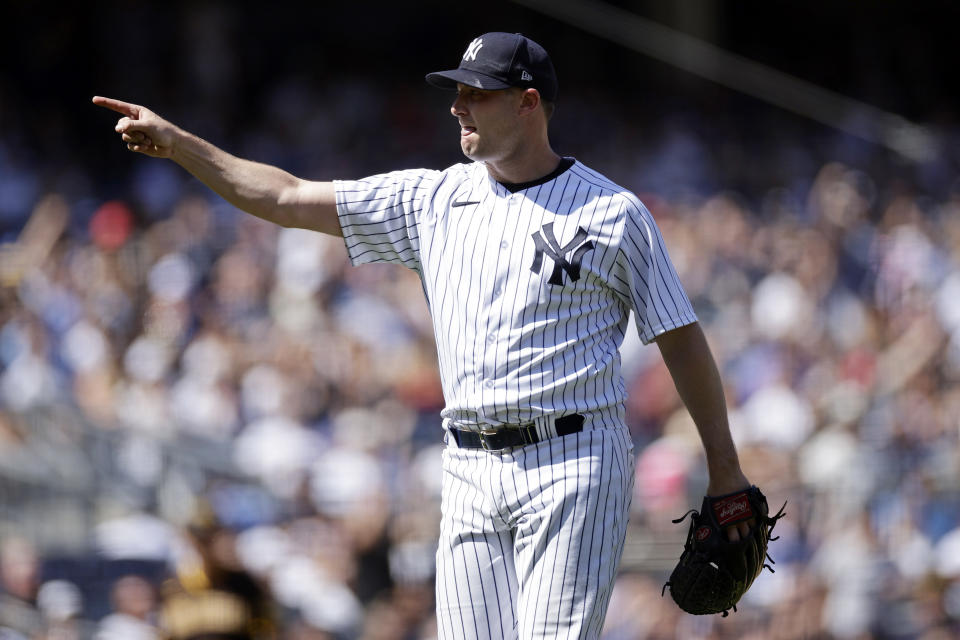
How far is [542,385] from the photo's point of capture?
292 cm

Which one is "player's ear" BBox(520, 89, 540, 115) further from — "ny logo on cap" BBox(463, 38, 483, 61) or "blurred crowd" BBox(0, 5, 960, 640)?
"blurred crowd" BBox(0, 5, 960, 640)

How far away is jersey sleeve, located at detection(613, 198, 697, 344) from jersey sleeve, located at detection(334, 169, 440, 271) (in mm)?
562

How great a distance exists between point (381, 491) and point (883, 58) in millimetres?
10824

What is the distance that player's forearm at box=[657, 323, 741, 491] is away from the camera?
3046mm

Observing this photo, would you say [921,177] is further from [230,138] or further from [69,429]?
[69,429]

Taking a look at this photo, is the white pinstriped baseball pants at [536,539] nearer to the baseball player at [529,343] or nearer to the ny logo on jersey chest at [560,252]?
the baseball player at [529,343]

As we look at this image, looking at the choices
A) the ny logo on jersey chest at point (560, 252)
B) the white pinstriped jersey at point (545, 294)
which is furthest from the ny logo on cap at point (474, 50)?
the ny logo on jersey chest at point (560, 252)

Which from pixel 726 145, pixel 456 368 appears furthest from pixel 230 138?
pixel 456 368

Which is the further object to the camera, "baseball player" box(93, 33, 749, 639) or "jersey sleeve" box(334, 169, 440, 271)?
"jersey sleeve" box(334, 169, 440, 271)

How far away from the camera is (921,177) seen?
34.4ft

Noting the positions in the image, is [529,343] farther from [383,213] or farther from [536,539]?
[383,213]

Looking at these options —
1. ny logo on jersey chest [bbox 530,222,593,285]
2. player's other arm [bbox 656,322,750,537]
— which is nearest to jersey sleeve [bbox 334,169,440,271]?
ny logo on jersey chest [bbox 530,222,593,285]

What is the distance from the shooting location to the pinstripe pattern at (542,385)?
9.57ft

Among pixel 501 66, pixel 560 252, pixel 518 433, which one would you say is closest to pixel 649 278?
pixel 560 252
